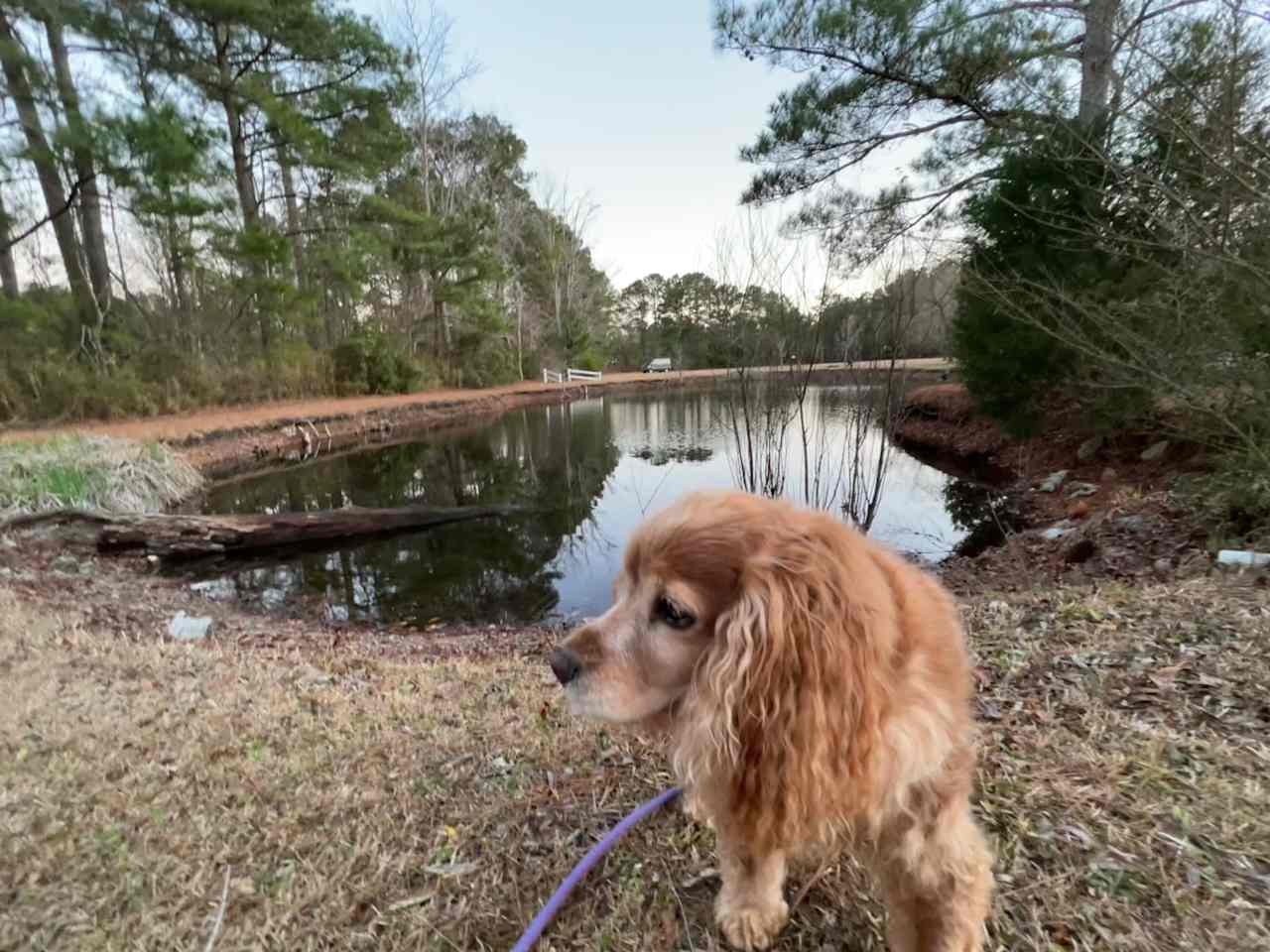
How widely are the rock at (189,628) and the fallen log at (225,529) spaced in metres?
2.82

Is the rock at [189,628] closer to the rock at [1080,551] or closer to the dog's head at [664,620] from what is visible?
→ the dog's head at [664,620]

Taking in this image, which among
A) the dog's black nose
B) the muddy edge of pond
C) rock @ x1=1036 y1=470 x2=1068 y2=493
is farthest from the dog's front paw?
rock @ x1=1036 y1=470 x2=1068 y2=493

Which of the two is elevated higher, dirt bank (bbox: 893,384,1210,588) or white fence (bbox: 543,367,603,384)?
white fence (bbox: 543,367,603,384)

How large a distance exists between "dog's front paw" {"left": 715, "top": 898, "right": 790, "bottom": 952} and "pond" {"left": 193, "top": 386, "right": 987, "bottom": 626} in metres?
2.86

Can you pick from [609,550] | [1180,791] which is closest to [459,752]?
[1180,791]

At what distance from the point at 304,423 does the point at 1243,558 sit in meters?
18.4

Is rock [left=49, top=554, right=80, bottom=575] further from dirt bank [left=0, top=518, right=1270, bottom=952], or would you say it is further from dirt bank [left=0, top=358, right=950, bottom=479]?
dirt bank [left=0, top=358, right=950, bottom=479]

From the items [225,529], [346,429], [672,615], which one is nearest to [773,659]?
[672,615]

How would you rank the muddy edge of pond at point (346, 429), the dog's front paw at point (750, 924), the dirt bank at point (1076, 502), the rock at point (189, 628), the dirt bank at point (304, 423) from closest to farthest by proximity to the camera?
the dog's front paw at point (750, 924) < the rock at point (189, 628) < the dirt bank at point (1076, 502) < the dirt bank at point (304, 423) < the muddy edge of pond at point (346, 429)

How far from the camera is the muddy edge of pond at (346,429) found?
39.9 ft

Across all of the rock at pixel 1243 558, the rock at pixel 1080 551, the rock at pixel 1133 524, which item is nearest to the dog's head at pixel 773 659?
the rock at pixel 1243 558

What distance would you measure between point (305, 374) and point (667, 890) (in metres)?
21.9

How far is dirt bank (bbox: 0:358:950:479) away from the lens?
1195 centimetres

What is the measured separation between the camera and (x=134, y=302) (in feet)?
51.4
